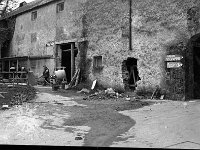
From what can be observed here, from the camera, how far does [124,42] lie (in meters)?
15.0

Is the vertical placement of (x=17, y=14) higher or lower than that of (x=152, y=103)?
higher

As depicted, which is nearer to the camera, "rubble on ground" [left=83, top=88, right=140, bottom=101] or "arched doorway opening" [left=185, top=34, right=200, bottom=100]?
"arched doorway opening" [left=185, top=34, right=200, bottom=100]

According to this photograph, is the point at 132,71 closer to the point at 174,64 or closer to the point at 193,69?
the point at 174,64

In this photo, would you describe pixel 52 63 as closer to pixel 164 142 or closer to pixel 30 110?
pixel 30 110

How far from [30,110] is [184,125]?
5.38m

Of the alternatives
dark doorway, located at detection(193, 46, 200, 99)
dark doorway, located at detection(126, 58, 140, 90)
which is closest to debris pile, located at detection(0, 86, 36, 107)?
dark doorway, located at detection(126, 58, 140, 90)

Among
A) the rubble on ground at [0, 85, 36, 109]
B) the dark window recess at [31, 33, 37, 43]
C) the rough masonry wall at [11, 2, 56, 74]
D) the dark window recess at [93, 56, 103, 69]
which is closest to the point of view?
the rubble on ground at [0, 85, 36, 109]

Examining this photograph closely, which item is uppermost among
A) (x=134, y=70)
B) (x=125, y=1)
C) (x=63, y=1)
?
(x=63, y=1)

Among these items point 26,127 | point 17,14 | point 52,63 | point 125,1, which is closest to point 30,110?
point 26,127

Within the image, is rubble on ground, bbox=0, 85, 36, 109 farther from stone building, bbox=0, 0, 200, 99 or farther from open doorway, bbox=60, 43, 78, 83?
open doorway, bbox=60, 43, 78, 83

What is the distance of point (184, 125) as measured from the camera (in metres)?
6.97

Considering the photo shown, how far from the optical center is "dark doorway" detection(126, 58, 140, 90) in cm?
1541

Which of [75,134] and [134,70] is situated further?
[134,70]

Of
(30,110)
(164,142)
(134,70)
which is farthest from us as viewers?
(134,70)
